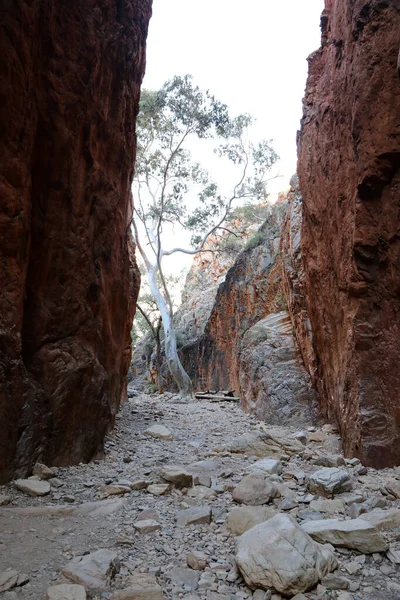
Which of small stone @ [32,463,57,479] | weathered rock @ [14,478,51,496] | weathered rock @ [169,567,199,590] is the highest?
small stone @ [32,463,57,479]

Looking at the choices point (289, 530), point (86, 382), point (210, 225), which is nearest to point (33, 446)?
point (86, 382)

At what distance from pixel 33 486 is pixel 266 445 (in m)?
3.16

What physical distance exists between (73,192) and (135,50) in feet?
12.0

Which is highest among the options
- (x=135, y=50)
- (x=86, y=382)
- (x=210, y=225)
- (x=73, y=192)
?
(x=210, y=225)

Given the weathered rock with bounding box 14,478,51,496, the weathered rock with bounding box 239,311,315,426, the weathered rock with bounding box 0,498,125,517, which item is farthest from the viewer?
the weathered rock with bounding box 239,311,315,426

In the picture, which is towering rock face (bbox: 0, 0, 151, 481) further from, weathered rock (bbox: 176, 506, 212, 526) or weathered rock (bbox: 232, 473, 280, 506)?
weathered rock (bbox: 232, 473, 280, 506)

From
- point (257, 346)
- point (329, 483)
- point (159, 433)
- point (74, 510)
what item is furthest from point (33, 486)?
point (257, 346)

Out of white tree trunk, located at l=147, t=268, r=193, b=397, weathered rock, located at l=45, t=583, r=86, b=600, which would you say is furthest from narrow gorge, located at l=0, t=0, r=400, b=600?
white tree trunk, located at l=147, t=268, r=193, b=397

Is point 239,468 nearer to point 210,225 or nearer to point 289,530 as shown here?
point 289,530

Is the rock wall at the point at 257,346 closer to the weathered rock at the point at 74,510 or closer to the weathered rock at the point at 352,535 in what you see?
the weathered rock at the point at 74,510

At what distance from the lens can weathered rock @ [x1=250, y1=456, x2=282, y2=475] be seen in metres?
4.99

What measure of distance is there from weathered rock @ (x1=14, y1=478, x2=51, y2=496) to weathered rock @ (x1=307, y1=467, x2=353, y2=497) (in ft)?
8.36

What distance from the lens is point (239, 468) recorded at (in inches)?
211

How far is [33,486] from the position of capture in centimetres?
427
